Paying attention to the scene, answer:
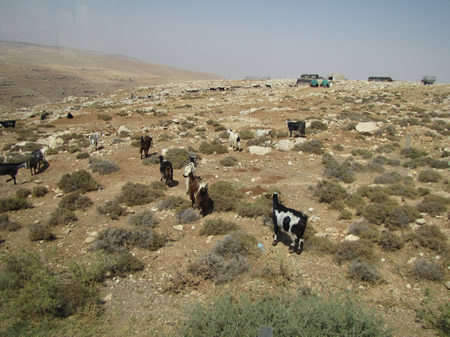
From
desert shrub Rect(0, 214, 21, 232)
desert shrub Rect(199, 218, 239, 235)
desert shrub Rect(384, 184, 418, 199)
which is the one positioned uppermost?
desert shrub Rect(384, 184, 418, 199)

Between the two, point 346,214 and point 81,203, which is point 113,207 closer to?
point 81,203

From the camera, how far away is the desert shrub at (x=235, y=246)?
6504 mm

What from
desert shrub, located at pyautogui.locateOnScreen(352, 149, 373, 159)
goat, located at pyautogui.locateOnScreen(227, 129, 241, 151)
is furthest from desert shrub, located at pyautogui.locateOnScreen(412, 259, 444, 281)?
goat, located at pyautogui.locateOnScreen(227, 129, 241, 151)

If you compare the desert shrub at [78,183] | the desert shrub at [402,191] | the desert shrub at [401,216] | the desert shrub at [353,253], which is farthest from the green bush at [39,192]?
the desert shrub at [402,191]

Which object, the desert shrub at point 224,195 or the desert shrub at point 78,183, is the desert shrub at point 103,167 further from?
the desert shrub at point 224,195

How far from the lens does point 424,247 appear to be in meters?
6.74

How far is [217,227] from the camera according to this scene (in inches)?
297

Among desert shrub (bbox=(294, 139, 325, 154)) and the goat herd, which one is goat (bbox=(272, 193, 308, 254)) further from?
desert shrub (bbox=(294, 139, 325, 154))

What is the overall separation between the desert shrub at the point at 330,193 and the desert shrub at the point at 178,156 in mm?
6206

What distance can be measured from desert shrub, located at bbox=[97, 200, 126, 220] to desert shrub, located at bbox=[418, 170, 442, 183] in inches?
440

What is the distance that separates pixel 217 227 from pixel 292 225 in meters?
2.09

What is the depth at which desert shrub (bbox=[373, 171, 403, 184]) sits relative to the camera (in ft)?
34.8

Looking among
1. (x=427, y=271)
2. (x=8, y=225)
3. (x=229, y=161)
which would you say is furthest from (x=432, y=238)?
(x=8, y=225)

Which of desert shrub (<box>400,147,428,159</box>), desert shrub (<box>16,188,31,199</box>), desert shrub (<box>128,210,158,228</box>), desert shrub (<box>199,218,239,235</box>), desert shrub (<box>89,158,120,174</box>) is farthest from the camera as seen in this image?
desert shrub (<box>400,147,428,159</box>)
